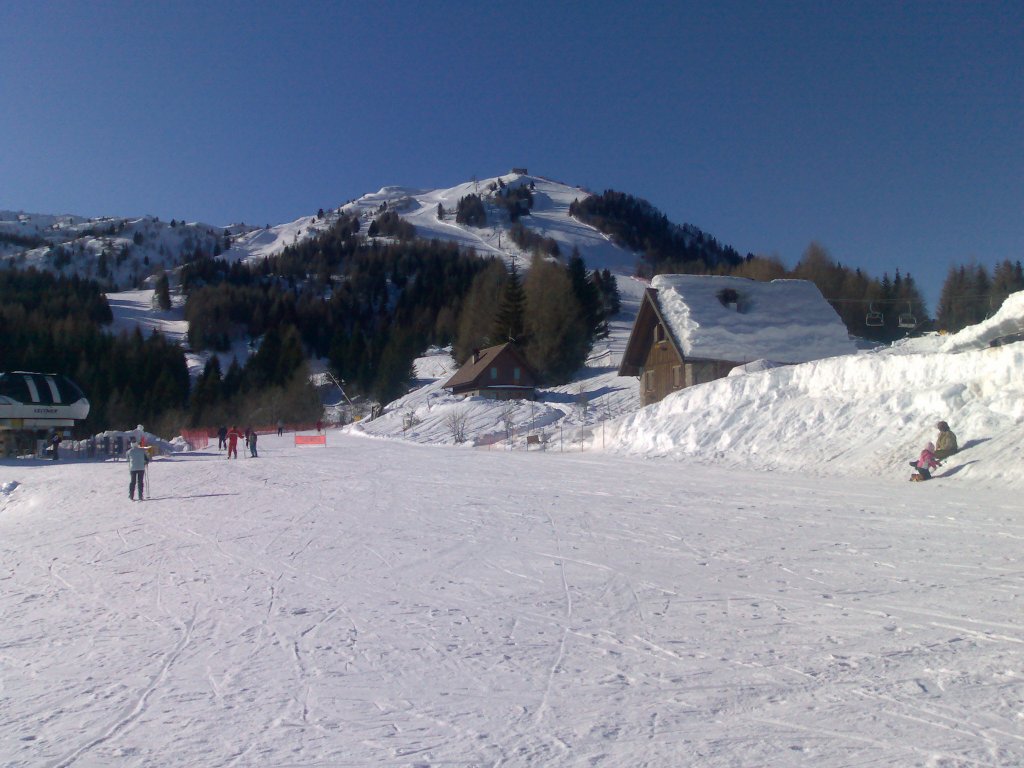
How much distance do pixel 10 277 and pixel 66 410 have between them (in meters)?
98.0

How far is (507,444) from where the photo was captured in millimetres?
36594

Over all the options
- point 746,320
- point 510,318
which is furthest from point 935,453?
point 510,318

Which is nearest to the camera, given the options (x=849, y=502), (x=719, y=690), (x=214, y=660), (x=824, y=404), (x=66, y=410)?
(x=719, y=690)

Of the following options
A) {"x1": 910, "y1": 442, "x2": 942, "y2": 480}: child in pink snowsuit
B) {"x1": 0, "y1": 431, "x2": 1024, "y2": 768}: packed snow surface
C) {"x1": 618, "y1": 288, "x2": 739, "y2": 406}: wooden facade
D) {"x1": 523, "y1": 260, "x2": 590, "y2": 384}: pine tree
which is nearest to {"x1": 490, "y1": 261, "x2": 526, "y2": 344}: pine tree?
{"x1": 523, "y1": 260, "x2": 590, "y2": 384}: pine tree

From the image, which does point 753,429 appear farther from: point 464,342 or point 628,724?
point 464,342

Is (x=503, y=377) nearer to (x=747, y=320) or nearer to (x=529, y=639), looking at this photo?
(x=747, y=320)

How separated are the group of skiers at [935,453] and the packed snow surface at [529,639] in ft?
9.75

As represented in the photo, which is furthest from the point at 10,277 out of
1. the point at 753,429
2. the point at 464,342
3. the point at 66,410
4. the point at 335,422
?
the point at 753,429

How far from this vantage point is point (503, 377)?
5778cm

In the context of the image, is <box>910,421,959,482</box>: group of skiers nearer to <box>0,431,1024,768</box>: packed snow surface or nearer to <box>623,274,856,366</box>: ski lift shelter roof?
<box>0,431,1024,768</box>: packed snow surface

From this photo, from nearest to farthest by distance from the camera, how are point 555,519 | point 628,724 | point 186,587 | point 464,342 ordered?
point 628,724 → point 186,587 → point 555,519 → point 464,342

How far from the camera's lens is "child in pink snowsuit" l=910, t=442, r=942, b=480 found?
1720cm

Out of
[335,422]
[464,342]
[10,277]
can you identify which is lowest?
[335,422]

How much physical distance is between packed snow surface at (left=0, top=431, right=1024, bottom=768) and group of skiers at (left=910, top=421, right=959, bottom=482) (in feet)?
9.75
